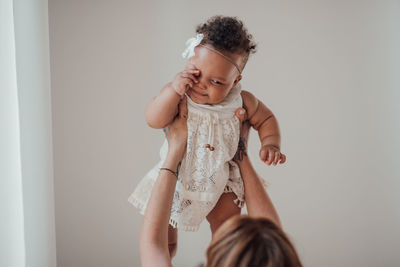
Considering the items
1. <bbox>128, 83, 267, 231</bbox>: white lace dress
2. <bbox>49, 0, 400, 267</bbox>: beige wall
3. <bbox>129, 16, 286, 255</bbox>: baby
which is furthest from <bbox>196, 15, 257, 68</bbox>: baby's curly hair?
<bbox>49, 0, 400, 267</bbox>: beige wall

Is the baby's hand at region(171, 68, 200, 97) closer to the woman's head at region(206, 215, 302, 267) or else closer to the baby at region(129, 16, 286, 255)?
the baby at region(129, 16, 286, 255)

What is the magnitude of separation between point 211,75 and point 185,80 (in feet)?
0.16

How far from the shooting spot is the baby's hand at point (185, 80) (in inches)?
27.3

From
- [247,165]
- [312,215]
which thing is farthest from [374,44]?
[247,165]

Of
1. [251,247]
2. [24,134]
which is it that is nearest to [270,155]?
[251,247]

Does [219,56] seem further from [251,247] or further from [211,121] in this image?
[251,247]

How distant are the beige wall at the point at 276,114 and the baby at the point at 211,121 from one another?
0.56 m

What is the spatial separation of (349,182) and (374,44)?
535mm

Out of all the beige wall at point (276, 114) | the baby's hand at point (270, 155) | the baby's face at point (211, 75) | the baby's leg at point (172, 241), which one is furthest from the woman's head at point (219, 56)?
the beige wall at point (276, 114)

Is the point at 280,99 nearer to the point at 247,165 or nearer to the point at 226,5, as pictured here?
the point at 226,5

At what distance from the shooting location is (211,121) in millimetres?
743

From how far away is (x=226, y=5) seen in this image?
Result: 136cm

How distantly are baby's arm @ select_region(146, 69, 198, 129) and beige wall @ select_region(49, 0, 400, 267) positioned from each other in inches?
23.3

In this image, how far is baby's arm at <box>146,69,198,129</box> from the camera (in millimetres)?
695
